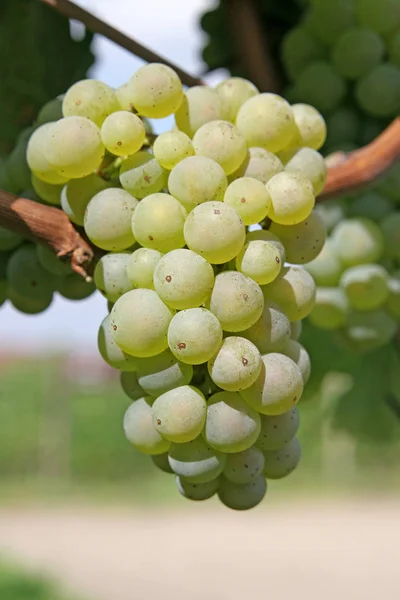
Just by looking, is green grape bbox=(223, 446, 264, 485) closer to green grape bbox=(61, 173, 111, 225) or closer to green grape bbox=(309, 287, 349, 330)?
green grape bbox=(61, 173, 111, 225)

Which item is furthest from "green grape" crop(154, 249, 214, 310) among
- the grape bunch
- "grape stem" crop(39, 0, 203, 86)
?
"grape stem" crop(39, 0, 203, 86)

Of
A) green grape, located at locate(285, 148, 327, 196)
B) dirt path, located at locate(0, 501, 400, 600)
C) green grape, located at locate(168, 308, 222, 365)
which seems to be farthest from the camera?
dirt path, located at locate(0, 501, 400, 600)

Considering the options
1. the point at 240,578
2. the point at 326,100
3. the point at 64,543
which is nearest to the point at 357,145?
the point at 326,100

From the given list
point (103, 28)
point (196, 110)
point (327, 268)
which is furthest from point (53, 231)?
point (327, 268)

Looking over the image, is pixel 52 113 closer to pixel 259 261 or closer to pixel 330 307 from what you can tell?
pixel 259 261

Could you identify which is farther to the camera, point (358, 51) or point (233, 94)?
point (358, 51)

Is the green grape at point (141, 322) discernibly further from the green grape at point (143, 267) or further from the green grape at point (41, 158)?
the green grape at point (41, 158)

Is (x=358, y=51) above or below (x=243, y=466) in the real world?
above

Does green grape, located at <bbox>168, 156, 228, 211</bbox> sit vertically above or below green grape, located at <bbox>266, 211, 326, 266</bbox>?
above

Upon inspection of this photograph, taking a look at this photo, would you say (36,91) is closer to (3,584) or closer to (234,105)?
(234,105)
